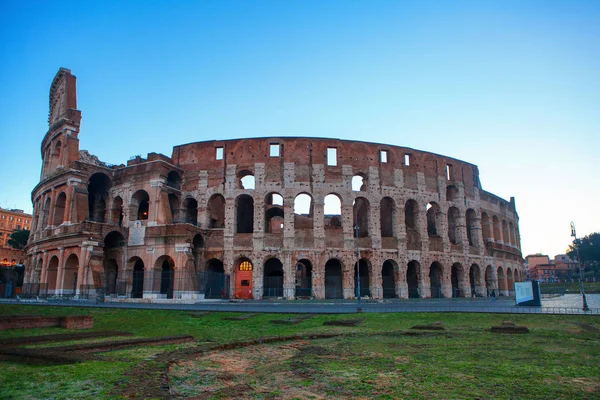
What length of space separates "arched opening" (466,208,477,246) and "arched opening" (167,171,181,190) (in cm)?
2811

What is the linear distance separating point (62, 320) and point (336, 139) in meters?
26.1

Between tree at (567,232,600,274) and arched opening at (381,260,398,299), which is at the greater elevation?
tree at (567,232,600,274)

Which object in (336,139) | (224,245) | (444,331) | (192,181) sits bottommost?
(444,331)

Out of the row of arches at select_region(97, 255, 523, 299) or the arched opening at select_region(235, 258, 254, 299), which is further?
the arched opening at select_region(235, 258, 254, 299)

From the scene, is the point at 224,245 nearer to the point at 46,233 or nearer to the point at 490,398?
Result: the point at 46,233

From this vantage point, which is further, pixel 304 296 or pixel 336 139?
pixel 336 139

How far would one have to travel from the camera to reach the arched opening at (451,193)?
40.1 m

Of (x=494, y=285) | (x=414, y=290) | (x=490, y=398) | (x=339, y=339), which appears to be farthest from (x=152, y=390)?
(x=494, y=285)

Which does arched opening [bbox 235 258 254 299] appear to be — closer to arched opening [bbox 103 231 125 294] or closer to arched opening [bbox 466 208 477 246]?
arched opening [bbox 103 231 125 294]

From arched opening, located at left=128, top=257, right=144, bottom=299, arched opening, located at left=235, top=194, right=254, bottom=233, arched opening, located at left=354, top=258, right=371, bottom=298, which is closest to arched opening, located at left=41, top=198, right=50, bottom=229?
arched opening, located at left=128, top=257, right=144, bottom=299

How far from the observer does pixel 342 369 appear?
6711 mm

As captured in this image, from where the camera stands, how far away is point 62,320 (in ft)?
42.2

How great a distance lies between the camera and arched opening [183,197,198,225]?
3597 cm

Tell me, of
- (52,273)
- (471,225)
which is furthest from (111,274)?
(471,225)
